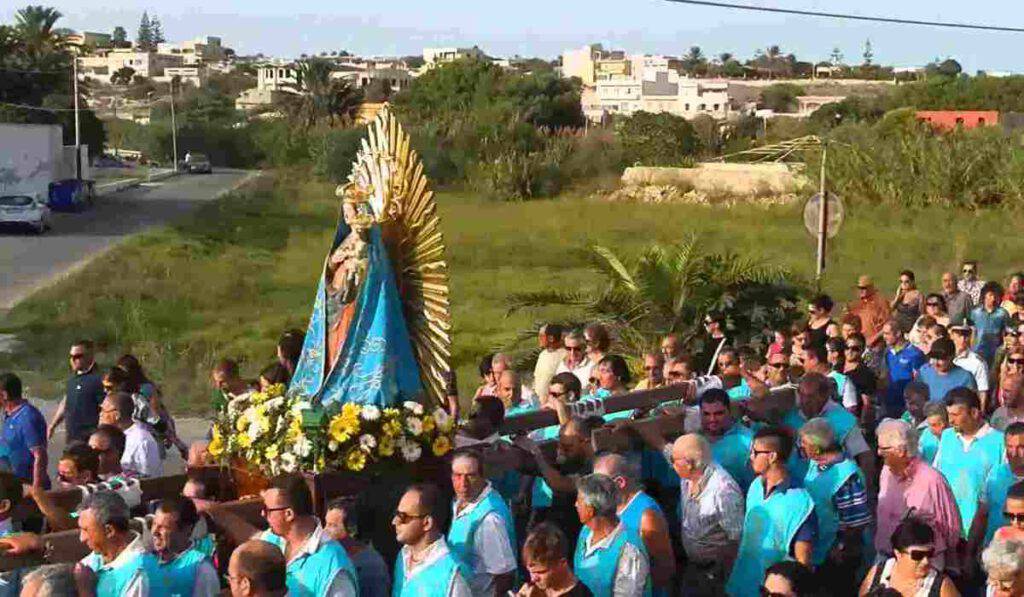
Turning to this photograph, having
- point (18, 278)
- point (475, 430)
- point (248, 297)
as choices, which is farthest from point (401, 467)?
point (18, 278)

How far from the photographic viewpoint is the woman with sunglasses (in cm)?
561

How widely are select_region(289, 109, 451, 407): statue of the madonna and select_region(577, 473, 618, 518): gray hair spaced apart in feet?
5.10

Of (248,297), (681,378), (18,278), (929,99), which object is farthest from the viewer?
(929,99)

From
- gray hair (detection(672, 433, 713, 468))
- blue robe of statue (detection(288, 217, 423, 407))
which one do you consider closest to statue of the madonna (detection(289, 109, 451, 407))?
blue robe of statue (detection(288, 217, 423, 407))

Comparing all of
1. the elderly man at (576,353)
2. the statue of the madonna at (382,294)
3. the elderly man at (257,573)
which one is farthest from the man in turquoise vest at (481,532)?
the elderly man at (576,353)

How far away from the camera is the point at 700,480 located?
6762 mm

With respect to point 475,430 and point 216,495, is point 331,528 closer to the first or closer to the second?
point 216,495

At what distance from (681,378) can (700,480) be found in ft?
7.23

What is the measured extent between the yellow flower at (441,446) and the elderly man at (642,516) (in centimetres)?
93

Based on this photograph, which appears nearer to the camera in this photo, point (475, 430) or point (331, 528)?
point (331, 528)

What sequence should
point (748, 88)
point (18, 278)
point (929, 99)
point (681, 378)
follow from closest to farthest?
point (681, 378) < point (18, 278) < point (929, 99) < point (748, 88)

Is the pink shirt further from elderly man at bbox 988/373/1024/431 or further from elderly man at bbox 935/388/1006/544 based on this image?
elderly man at bbox 988/373/1024/431

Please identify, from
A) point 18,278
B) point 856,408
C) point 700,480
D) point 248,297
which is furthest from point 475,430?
point 18,278

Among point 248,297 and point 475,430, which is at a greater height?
point 475,430
